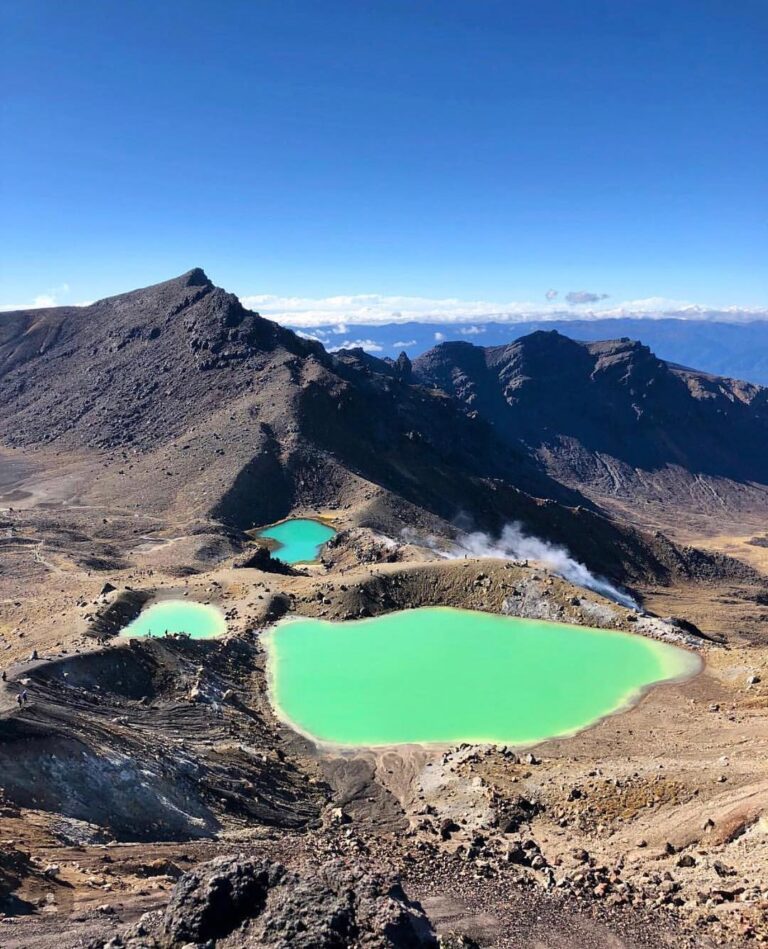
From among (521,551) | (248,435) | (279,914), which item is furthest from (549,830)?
(248,435)

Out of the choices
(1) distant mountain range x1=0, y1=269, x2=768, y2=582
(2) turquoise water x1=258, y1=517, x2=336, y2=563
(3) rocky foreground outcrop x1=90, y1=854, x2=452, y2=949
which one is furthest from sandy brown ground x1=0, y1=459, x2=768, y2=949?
(1) distant mountain range x1=0, y1=269, x2=768, y2=582

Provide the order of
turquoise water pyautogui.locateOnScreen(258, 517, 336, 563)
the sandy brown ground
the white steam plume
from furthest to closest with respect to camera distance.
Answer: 1. turquoise water pyautogui.locateOnScreen(258, 517, 336, 563)
2. the white steam plume
3. the sandy brown ground

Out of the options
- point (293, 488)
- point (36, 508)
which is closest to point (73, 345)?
point (36, 508)

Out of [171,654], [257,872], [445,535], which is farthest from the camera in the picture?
[445,535]

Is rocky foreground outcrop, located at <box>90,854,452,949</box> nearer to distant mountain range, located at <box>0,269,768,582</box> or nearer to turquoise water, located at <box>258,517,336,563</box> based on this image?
turquoise water, located at <box>258,517,336,563</box>

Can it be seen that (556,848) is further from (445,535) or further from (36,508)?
(36,508)
